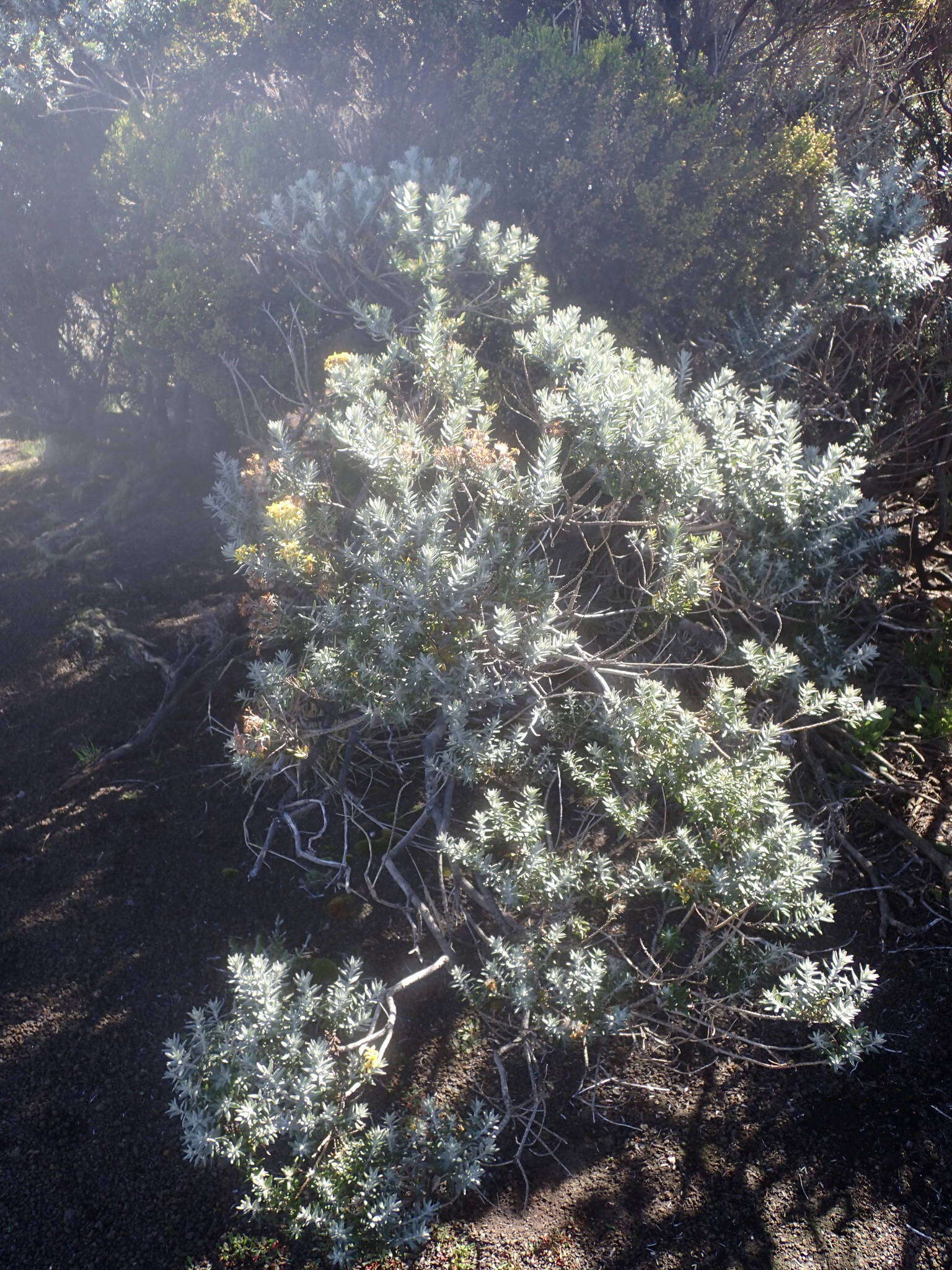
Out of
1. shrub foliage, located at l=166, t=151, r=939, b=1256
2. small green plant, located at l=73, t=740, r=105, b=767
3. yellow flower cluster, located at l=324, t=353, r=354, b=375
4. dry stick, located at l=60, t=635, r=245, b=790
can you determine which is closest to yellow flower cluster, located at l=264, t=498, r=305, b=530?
shrub foliage, located at l=166, t=151, r=939, b=1256

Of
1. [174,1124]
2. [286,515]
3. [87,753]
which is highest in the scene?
[286,515]

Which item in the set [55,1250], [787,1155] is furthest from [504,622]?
[55,1250]

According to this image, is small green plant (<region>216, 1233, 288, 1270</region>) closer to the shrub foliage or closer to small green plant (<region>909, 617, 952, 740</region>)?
the shrub foliage

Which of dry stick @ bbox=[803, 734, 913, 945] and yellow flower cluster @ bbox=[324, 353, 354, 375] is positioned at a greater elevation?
yellow flower cluster @ bbox=[324, 353, 354, 375]

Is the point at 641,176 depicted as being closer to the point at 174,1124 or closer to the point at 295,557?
the point at 295,557

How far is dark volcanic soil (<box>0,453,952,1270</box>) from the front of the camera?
7.80 ft

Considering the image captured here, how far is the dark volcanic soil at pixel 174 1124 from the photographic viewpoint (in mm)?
2377

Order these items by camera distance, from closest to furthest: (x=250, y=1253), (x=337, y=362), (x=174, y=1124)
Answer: (x=250, y=1253) → (x=174, y=1124) → (x=337, y=362)

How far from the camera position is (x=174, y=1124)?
2.64 m

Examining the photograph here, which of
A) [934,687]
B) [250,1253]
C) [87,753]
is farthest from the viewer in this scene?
[87,753]

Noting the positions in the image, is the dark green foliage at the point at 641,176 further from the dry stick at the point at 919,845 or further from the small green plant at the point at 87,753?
the small green plant at the point at 87,753

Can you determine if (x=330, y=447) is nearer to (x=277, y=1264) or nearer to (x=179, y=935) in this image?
(x=179, y=935)

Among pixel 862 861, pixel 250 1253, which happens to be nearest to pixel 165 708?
pixel 250 1253

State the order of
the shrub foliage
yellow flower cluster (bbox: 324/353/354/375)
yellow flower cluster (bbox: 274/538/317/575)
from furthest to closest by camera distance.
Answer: yellow flower cluster (bbox: 324/353/354/375) → yellow flower cluster (bbox: 274/538/317/575) → the shrub foliage
